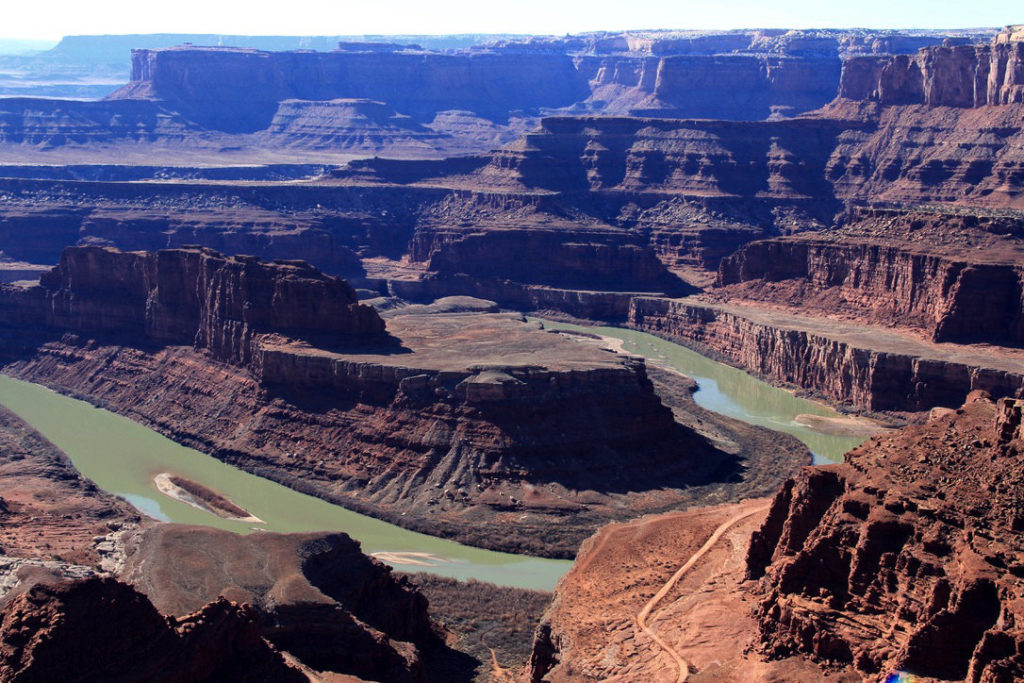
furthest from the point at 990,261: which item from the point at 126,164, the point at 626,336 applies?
the point at 126,164

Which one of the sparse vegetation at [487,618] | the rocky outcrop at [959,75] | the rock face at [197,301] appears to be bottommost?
the sparse vegetation at [487,618]

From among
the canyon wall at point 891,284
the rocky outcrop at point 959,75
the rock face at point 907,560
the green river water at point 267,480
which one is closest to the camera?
the rock face at point 907,560

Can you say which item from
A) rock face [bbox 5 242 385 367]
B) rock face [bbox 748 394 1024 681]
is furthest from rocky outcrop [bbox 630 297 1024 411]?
rock face [bbox 748 394 1024 681]

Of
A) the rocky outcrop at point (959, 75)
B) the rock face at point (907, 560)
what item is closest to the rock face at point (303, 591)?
the rock face at point (907, 560)

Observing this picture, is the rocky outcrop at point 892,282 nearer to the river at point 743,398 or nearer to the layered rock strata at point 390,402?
the river at point 743,398

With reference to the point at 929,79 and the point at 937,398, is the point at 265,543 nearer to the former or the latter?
A: the point at 937,398

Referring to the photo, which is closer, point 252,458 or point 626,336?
point 252,458

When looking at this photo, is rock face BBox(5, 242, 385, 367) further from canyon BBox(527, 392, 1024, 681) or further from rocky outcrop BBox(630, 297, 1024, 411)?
canyon BBox(527, 392, 1024, 681)

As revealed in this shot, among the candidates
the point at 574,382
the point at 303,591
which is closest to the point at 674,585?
the point at 303,591
